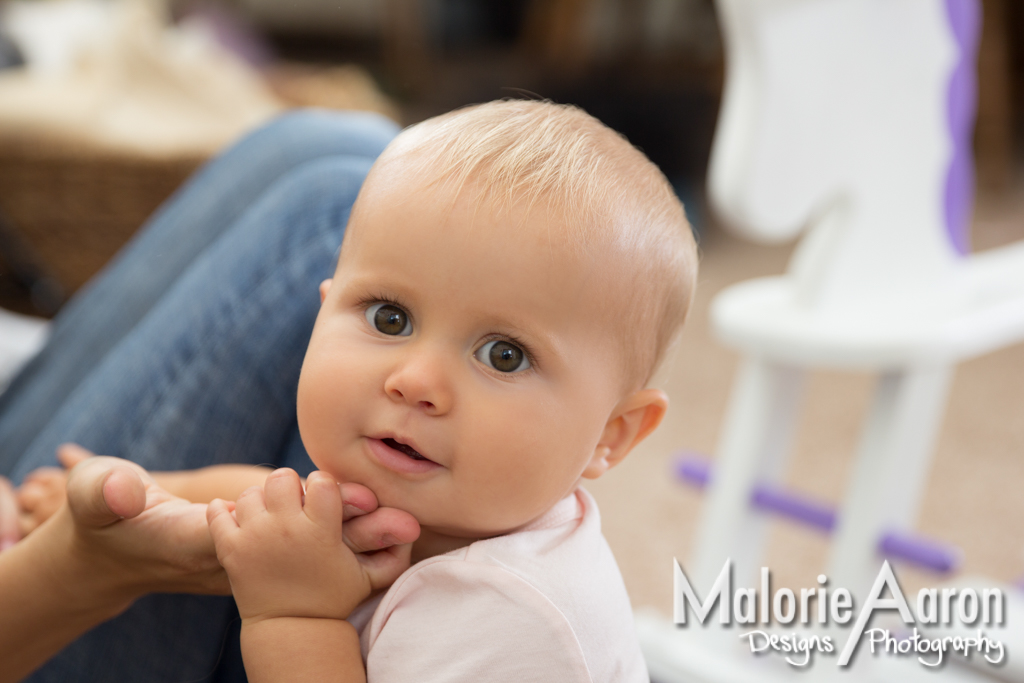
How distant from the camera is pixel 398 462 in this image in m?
0.30

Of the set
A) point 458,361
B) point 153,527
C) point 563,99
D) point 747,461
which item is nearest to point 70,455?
point 153,527

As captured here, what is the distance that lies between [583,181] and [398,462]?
11cm

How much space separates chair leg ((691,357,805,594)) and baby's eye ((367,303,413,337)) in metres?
0.55

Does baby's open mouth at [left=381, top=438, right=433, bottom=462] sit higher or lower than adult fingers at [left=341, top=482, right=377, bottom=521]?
higher

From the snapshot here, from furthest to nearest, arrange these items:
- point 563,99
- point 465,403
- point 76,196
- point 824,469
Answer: point 563,99 → point 76,196 → point 824,469 → point 465,403

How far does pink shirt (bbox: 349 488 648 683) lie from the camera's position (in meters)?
0.30

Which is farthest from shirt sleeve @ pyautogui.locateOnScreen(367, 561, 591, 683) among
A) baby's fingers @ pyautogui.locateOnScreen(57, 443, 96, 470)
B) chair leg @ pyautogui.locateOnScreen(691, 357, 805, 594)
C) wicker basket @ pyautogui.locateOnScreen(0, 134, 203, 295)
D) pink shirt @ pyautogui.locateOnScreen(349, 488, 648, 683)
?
wicker basket @ pyautogui.locateOnScreen(0, 134, 203, 295)

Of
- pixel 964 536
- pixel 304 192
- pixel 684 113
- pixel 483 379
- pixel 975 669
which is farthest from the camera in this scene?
pixel 684 113

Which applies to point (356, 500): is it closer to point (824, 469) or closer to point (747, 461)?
point (747, 461)

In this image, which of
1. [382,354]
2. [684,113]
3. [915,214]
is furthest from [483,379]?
[684,113]

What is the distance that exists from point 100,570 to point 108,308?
39cm

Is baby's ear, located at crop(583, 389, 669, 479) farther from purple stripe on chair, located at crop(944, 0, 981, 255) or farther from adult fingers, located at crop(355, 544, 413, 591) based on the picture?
purple stripe on chair, located at crop(944, 0, 981, 255)

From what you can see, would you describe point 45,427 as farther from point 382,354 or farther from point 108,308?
point 382,354

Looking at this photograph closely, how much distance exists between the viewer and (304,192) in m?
0.52
